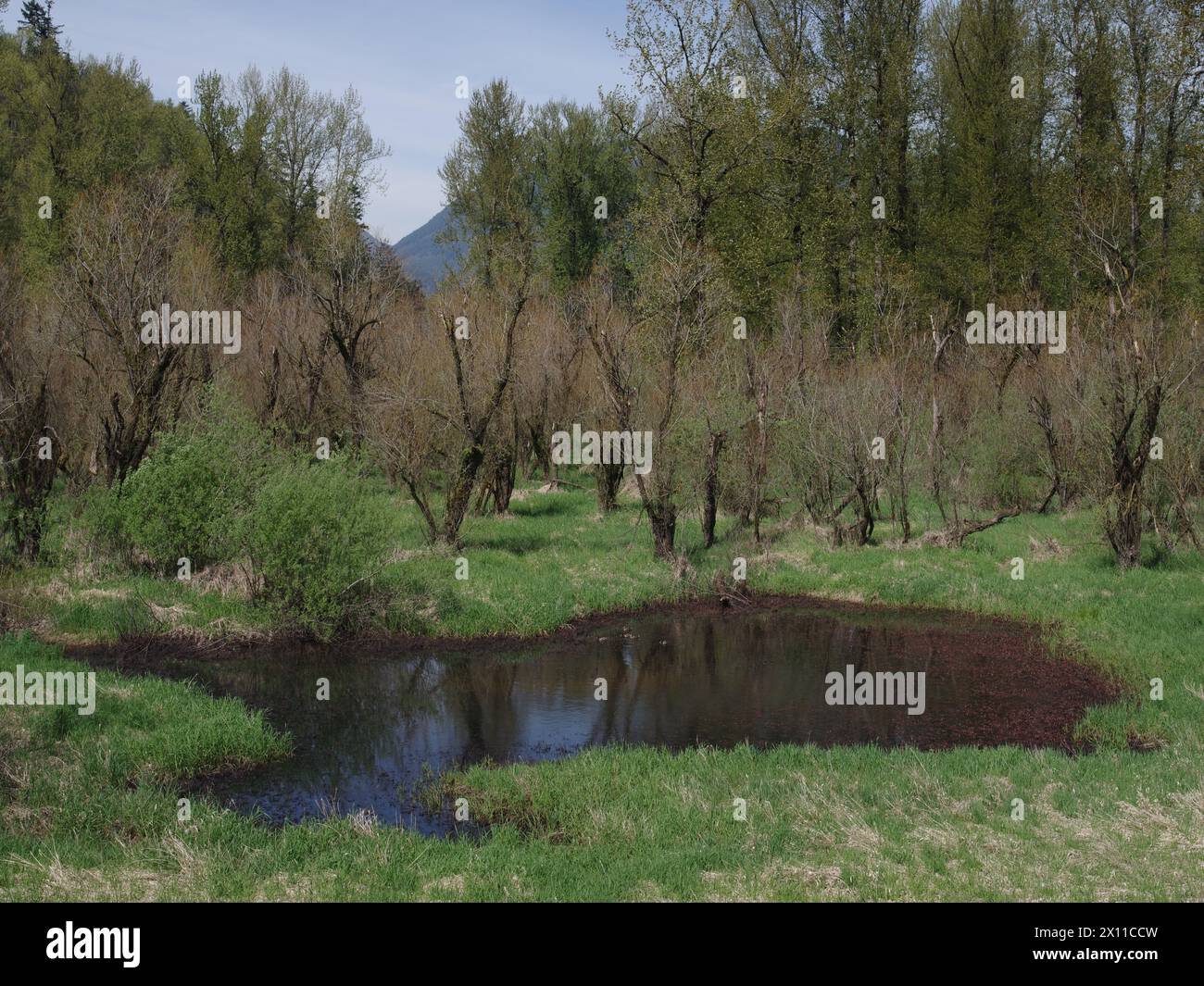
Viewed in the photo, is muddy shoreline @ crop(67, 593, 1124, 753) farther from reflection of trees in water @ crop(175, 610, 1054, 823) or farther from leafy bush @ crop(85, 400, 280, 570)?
leafy bush @ crop(85, 400, 280, 570)

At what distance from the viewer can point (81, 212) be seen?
22078 mm

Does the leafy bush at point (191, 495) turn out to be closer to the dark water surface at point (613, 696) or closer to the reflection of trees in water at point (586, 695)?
the dark water surface at point (613, 696)

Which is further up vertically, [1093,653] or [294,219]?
[294,219]

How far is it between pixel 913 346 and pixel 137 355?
16.3 meters

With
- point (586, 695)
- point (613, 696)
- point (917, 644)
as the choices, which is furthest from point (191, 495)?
point (917, 644)

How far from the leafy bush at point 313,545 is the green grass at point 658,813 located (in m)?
0.79

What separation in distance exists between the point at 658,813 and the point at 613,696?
15.9 feet

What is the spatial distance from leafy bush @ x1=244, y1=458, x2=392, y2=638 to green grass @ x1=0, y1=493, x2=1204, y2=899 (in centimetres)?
79

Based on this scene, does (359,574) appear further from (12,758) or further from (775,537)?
(775,537)

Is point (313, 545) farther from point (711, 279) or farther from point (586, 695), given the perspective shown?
point (711, 279)

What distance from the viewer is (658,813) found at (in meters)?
9.43

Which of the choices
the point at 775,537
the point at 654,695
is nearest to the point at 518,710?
the point at 654,695

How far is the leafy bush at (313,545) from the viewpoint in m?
15.6

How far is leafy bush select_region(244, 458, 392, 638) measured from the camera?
15.6m
